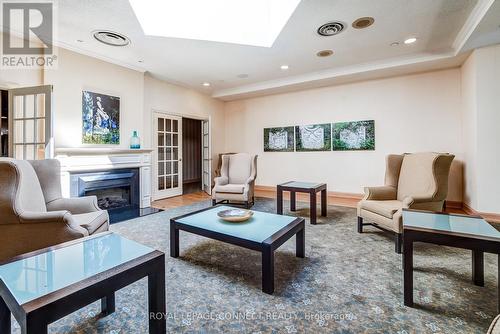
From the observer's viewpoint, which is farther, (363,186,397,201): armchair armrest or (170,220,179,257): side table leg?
(363,186,397,201): armchair armrest

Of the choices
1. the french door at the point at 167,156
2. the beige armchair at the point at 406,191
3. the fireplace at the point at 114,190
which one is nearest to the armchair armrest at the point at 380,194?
the beige armchair at the point at 406,191

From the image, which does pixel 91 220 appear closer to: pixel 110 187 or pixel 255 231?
pixel 255 231

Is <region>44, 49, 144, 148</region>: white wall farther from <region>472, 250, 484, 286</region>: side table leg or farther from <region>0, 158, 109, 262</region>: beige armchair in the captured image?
<region>472, 250, 484, 286</region>: side table leg

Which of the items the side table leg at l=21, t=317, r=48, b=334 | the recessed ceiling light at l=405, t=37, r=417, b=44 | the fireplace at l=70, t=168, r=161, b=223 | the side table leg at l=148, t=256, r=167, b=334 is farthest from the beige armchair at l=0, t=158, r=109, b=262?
the recessed ceiling light at l=405, t=37, r=417, b=44

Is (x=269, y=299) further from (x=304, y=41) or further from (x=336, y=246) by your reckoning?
(x=304, y=41)

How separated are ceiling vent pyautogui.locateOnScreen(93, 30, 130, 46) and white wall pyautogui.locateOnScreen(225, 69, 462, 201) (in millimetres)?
3734

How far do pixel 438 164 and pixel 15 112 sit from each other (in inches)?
222

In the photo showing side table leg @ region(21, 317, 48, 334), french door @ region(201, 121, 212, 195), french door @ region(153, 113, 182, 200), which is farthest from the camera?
french door @ region(201, 121, 212, 195)

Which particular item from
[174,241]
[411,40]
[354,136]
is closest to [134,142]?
[174,241]

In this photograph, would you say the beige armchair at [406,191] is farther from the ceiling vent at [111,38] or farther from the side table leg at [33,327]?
the ceiling vent at [111,38]

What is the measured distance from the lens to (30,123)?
3510 millimetres

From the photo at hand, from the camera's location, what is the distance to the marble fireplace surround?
3576 millimetres

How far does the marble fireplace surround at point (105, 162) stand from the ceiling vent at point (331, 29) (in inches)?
144

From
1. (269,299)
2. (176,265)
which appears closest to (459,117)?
(269,299)
